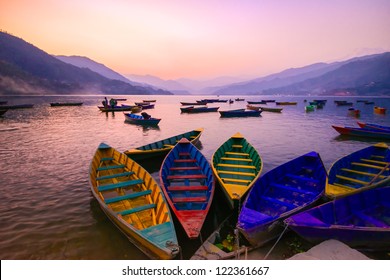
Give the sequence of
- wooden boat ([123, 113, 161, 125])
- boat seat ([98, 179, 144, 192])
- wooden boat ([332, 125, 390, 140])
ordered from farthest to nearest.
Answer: wooden boat ([123, 113, 161, 125])
wooden boat ([332, 125, 390, 140])
boat seat ([98, 179, 144, 192])

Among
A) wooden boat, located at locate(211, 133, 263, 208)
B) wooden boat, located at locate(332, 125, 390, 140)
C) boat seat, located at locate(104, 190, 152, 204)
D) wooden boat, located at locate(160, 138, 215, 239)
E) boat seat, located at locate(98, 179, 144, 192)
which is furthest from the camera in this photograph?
wooden boat, located at locate(332, 125, 390, 140)

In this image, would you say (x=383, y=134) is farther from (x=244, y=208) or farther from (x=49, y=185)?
(x=49, y=185)

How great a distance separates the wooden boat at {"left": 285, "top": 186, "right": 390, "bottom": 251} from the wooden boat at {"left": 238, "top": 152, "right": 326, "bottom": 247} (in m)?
0.56

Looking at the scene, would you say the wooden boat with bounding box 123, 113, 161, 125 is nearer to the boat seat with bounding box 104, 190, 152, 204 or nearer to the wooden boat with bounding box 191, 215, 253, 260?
the boat seat with bounding box 104, 190, 152, 204

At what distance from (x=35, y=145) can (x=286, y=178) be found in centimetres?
2145

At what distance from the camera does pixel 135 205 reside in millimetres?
8281

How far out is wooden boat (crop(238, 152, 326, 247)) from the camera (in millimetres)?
6391

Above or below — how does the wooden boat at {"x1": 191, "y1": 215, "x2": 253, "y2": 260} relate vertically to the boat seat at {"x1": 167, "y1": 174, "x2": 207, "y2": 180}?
below

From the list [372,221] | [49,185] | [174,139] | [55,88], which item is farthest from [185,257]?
[55,88]

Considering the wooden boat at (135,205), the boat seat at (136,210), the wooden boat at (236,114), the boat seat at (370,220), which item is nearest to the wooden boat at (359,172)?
the boat seat at (370,220)

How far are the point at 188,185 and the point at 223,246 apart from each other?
3587 mm

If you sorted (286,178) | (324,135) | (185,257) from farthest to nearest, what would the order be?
(324,135), (286,178), (185,257)

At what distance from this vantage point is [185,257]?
6.53 m

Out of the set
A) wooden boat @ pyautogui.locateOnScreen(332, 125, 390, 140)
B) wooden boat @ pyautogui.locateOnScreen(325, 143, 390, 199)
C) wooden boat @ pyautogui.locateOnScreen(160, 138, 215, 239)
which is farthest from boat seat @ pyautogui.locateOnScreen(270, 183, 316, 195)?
wooden boat @ pyautogui.locateOnScreen(332, 125, 390, 140)
